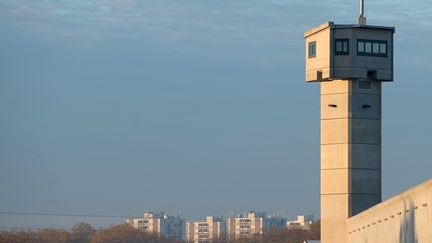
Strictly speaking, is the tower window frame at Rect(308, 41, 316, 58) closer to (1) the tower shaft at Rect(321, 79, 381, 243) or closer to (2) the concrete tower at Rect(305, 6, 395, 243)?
(2) the concrete tower at Rect(305, 6, 395, 243)

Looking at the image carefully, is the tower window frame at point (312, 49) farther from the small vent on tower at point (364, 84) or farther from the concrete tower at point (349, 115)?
the small vent on tower at point (364, 84)

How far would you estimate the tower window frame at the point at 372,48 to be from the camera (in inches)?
2918

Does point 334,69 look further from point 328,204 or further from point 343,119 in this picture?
point 328,204

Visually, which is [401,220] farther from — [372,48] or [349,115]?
[372,48]

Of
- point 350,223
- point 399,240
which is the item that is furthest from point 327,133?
point 399,240

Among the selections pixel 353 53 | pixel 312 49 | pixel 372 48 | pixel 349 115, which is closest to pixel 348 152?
pixel 349 115

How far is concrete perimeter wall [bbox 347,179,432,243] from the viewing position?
4272cm

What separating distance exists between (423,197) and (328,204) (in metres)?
29.9

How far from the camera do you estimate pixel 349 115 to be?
72.9m

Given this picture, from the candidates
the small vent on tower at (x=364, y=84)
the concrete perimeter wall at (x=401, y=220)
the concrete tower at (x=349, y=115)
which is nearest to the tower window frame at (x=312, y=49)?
the concrete tower at (x=349, y=115)

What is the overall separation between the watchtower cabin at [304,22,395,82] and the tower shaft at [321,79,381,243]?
650 millimetres

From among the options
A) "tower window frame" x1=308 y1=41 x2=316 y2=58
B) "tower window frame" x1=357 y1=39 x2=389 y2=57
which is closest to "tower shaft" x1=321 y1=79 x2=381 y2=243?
"tower window frame" x1=357 y1=39 x2=389 y2=57

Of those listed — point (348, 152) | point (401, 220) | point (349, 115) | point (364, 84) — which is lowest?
point (401, 220)

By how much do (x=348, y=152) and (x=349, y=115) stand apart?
210 cm
